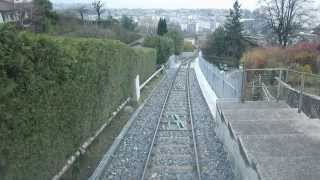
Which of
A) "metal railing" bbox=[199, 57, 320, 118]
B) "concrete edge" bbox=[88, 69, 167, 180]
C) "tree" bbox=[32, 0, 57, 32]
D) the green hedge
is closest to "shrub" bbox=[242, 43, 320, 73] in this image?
"metal railing" bbox=[199, 57, 320, 118]

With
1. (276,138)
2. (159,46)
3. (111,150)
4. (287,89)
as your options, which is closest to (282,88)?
(287,89)

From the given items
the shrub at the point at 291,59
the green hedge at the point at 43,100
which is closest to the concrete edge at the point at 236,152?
the green hedge at the point at 43,100

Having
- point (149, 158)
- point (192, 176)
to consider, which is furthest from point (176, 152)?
point (192, 176)

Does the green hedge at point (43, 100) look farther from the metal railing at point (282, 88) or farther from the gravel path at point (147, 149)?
the metal railing at point (282, 88)

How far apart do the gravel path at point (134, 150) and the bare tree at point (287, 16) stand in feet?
119

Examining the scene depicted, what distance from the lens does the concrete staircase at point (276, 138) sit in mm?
7738

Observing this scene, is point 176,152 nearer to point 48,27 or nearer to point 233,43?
point 48,27

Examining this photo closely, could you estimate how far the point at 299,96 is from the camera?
12406mm

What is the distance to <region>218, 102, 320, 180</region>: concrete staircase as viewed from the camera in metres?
7.74

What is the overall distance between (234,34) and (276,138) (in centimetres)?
6297

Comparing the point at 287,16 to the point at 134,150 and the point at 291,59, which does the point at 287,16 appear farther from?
the point at 134,150

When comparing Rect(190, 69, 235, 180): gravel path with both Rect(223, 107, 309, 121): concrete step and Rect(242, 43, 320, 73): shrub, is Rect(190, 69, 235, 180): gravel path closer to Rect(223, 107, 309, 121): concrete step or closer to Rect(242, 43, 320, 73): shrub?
Rect(223, 107, 309, 121): concrete step

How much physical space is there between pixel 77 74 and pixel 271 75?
34.0ft

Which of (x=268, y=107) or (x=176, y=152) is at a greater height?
(x=268, y=107)
